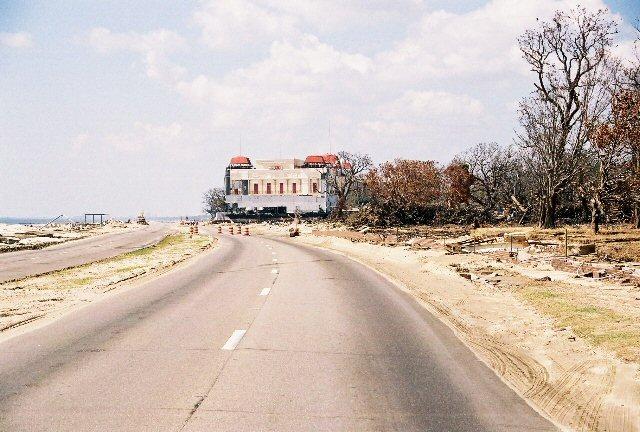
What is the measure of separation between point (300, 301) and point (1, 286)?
37.5 feet

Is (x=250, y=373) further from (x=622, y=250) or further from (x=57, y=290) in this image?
(x=622, y=250)

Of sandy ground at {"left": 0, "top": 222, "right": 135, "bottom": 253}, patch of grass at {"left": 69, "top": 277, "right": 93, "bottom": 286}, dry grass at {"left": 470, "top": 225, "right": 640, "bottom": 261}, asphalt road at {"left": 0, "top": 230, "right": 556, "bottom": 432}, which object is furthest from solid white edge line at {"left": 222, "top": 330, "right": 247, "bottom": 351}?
sandy ground at {"left": 0, "top": 222, "right": 135, "bottom": 253}

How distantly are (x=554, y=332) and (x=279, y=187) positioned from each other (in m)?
125

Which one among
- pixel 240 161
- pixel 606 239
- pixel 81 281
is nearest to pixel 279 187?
pixel 240 161

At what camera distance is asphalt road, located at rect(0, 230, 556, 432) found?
6.00m

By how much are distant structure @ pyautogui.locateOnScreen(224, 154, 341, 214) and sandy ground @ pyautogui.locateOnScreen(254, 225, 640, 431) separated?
4104 inches

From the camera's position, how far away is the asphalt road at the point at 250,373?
6.00 meters

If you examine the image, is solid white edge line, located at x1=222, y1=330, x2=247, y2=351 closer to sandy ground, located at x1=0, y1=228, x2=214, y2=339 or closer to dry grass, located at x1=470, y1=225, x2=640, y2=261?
sandy ground, located at x1=0, y1=228, x2=214, y2=339

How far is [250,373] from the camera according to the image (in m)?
7.71

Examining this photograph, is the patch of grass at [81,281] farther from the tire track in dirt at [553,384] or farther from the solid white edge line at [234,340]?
the tire track in dirt at [553,384]

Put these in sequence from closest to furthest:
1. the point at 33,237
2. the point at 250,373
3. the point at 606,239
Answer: the point at 250,373, the point at 606,239, the point at 33,237

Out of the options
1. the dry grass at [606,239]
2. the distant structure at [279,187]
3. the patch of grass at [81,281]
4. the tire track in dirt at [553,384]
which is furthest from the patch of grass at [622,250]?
the distant structure at [279,187]

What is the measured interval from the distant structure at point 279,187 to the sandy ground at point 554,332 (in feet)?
342

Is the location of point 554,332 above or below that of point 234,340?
below
